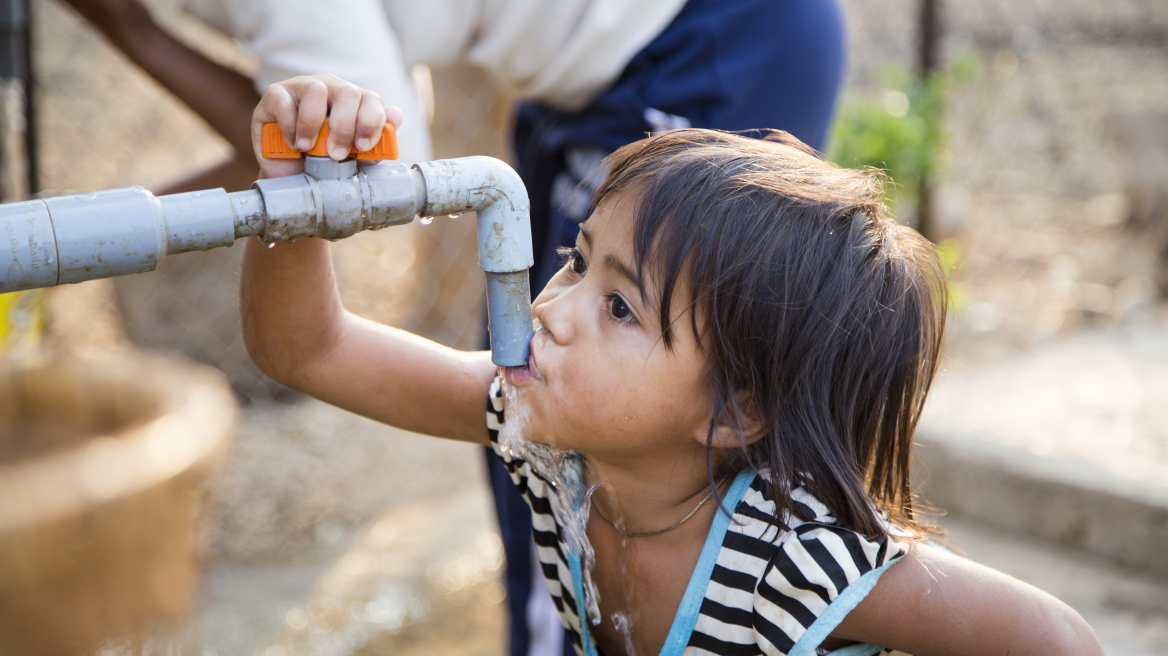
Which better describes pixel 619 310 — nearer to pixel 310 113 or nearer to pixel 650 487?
pixel 650 487

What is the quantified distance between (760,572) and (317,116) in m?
0.70

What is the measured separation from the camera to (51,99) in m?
5.34

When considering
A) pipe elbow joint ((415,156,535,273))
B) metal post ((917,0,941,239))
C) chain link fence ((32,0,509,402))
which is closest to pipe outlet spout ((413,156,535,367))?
pipe elbow joint ((415,156,535,273))

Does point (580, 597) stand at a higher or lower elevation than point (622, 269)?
lower

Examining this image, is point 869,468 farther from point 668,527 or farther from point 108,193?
point 108,193

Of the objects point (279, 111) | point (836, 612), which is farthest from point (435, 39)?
point (836, 612)

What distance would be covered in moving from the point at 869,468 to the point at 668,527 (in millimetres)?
263

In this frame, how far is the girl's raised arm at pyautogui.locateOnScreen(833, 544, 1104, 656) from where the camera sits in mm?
985

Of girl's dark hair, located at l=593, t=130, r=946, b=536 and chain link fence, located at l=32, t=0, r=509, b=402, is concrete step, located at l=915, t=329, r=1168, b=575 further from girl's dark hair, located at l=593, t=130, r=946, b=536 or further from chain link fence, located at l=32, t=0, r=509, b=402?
chain link fence, located at l=32, t=0, r=509, b=402

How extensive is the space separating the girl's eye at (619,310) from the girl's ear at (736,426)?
16cm

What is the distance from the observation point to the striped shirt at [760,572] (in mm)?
1007

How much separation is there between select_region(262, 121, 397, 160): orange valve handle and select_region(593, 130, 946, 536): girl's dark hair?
0.98 ft

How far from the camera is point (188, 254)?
130 inches

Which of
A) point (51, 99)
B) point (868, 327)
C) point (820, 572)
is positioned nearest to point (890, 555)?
point (820, 572)
